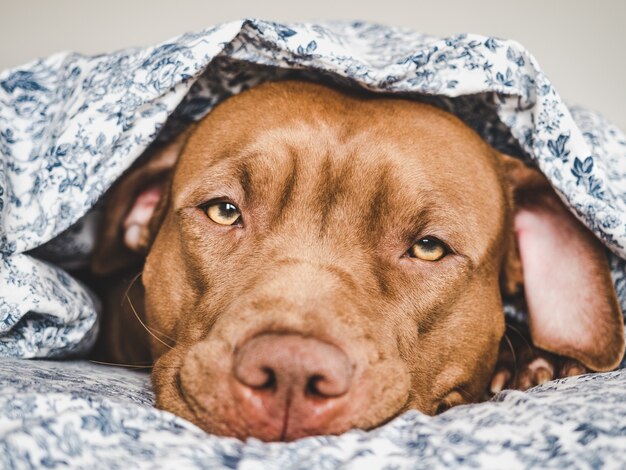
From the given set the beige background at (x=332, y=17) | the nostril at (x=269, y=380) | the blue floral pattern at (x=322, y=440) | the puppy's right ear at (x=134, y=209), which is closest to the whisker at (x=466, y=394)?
the blue floral pattern at (x=322, y=440)

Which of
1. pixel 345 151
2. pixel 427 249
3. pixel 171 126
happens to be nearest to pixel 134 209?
pixel 171 126

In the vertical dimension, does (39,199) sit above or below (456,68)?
below

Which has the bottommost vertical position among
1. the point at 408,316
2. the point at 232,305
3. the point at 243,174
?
the point at 408,316

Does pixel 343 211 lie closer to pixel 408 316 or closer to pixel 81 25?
pixel 408 316

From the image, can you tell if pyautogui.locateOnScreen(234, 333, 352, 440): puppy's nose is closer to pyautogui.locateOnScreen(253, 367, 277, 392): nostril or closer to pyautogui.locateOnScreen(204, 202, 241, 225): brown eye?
pyautogui.locateOnScreen(253, 367, 277, 392): nostril

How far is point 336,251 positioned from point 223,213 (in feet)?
1.49

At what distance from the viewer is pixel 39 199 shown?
233cm

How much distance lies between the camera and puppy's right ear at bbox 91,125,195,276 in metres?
2.75

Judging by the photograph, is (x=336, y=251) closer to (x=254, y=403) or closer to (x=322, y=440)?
(x=254, y=403)

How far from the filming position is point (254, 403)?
5.08ft

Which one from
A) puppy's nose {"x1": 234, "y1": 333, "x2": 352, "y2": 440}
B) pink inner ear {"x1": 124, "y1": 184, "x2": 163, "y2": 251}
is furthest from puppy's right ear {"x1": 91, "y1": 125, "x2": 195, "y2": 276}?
puppy's nose {"x1": 234, "y1": 333, "x2": 352, "y2": 440}

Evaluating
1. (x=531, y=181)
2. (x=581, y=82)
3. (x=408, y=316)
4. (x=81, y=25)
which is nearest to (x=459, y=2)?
(x=581, y=82)

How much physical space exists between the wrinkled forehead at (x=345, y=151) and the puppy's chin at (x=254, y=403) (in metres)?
0.65

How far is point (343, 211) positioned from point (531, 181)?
91 centimetres
